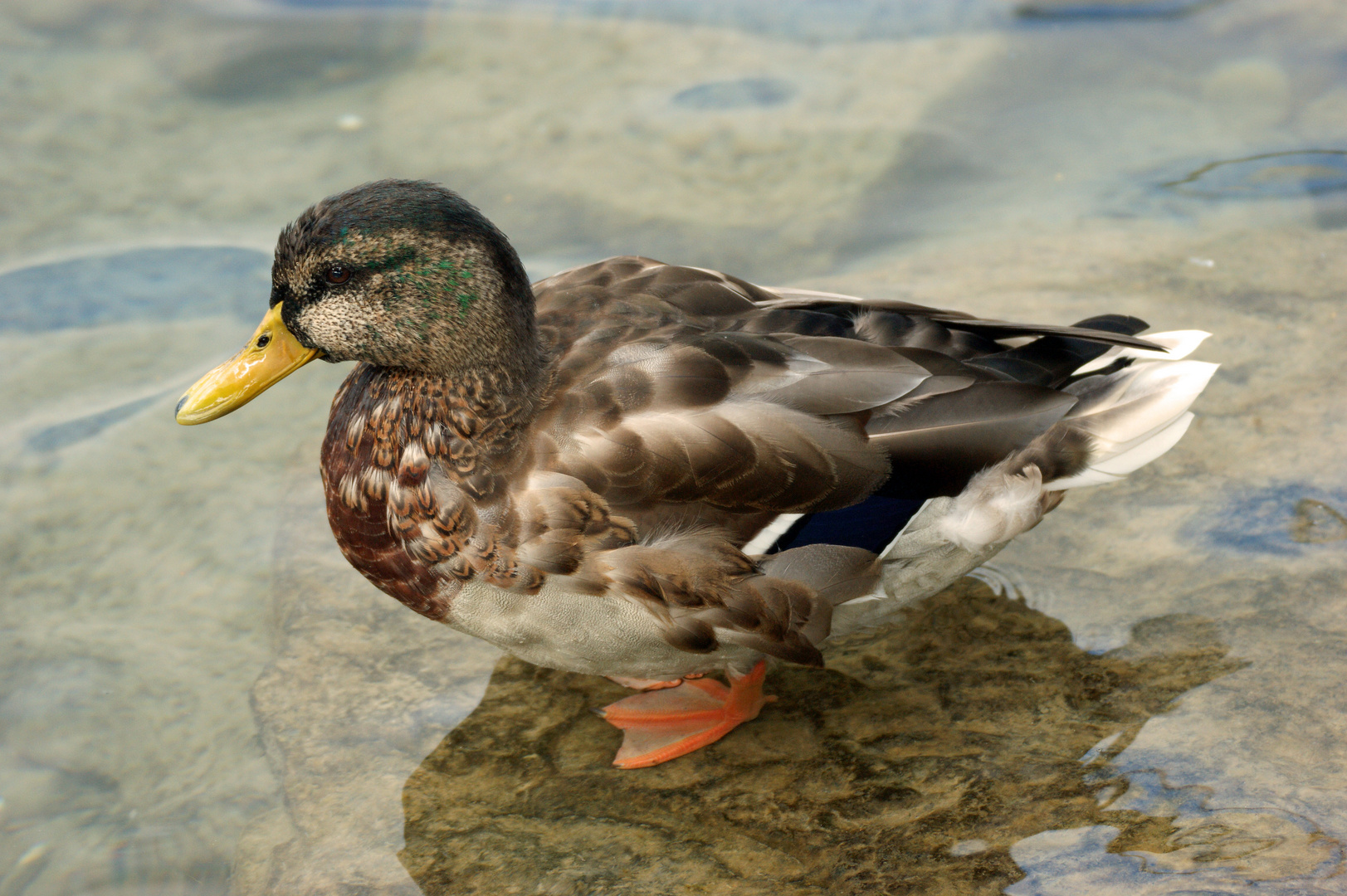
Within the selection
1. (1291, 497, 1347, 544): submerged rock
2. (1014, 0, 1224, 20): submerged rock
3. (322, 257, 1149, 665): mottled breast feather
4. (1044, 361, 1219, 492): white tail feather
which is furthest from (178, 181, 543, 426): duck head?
(1014, 0, 1224, 20): submerged rock

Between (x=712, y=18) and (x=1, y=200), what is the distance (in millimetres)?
3977

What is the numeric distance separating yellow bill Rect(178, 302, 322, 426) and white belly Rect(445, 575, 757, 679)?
2.46 feet

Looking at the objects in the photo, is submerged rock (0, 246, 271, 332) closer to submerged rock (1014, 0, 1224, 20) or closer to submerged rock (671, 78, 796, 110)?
submerged rock (671, 78, 796, 110)

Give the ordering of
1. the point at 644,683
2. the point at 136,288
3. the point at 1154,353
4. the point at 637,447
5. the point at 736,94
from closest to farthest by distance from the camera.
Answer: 1. the point at 637,447
2. the point at 1154,353
3. the point at 644,683
4. the point at 136,288
5. the point at 736,94

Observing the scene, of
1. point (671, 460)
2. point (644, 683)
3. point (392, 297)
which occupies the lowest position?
point (644, 683)

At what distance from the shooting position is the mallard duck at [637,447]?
3182 mm

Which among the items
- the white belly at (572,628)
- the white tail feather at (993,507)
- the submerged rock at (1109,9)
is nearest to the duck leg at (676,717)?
the white belly at (572,628)

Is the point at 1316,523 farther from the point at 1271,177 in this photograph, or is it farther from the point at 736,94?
the point at 736,94

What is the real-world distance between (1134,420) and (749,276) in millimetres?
2768

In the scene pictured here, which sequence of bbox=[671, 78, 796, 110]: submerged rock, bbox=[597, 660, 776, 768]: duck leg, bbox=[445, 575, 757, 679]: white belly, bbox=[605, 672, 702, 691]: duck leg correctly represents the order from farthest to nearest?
bbox=[671, 78, 796, 110]: submerged rock
bbox=[605, 672, 702, 691]: duck leg
bbox=[597, 660, 776, 768]: duck leg
bbox=[445, 575, 757, 679]: white belly

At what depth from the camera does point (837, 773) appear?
3391 millimetres

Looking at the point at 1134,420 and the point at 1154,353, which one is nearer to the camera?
the point at 1134,420

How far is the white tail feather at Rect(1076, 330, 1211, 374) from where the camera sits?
3566mm

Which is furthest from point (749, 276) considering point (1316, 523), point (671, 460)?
point (671, 460)
